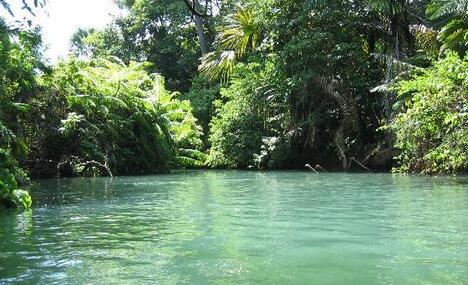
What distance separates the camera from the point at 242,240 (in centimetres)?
576

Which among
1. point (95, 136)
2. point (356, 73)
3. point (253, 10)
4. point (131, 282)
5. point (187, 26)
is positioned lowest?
point (131, 282)

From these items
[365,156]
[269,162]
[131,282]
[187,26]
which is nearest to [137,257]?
[131,282]

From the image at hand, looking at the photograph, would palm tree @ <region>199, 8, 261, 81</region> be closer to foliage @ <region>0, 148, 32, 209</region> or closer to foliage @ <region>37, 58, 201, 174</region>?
foliage @ <region>37, 58, 201, 174</region>

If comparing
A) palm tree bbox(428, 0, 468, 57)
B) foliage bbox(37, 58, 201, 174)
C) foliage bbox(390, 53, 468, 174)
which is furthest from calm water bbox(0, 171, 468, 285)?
foliage bbox(37, 58, 201, 174)

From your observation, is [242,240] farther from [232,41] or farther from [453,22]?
[232,41]

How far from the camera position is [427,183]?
486 inches

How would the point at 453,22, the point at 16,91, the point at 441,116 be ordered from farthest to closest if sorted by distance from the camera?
the point at 16,91
the point at 453,22
the point at 441,116

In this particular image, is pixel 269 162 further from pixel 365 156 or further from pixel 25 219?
pixel 25 219

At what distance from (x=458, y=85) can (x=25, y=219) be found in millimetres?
9890

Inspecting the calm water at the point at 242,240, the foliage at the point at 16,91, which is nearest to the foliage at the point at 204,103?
the foliage at the point at 16,91

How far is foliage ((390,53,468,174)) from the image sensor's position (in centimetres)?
1261

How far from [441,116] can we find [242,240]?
888 centimetres

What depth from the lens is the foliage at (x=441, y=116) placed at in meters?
12.6

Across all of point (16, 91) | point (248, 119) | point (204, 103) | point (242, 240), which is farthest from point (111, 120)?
point (242, 240)
